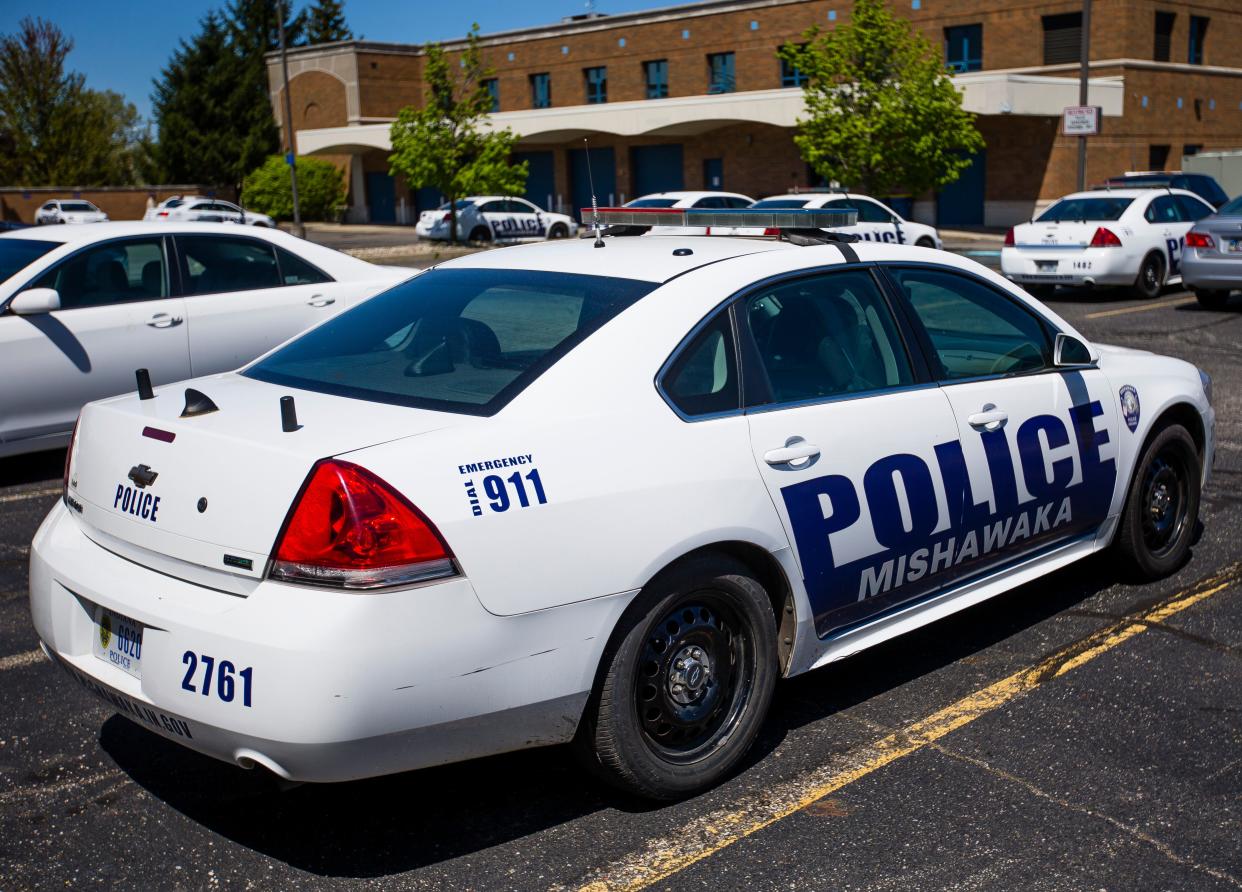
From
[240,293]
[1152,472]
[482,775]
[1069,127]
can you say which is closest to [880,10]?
[1069,127]

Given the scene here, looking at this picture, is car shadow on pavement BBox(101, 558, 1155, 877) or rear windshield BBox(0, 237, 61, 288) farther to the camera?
rear windshield BBox(0, 237, 61, 288)

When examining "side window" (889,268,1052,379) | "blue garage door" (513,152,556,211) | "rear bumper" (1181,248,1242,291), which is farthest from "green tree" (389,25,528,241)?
"side window" (889,268,1052,379)

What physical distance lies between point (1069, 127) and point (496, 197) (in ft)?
58.3

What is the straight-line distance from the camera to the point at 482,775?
400 centimetres

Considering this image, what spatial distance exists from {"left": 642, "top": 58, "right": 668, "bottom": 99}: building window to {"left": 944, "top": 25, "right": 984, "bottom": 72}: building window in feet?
42.8

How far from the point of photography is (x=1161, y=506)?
564 centimetres

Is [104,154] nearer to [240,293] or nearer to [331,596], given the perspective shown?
[240,293]

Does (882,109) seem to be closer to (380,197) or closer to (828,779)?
(828,779)

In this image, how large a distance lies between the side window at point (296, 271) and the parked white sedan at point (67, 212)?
4525cm

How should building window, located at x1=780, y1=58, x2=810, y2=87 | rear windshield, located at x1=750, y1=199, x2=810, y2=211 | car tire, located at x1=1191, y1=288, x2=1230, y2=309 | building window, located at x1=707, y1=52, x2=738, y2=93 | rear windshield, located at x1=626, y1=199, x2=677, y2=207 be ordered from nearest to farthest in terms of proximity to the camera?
1. car tire, located at x1=1191, y1=288, x2=1230, y2=309
2. rear windshield, located at x1=750, y1=199, x2=810, y2=211
3. rear windshield, located at x1=626, y1=199, x2=677, y2=207
4. building window, located at x1=780, y1=58, x2=810, y2=87
5. building window, located at x1=707, y1=52, x2=738, y2=93

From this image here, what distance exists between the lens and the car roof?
412 cm

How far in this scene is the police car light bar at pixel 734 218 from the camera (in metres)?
4.79

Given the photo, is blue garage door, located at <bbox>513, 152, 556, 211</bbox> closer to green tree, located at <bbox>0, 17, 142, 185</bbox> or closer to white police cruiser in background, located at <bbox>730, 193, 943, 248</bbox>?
green tree, located at <bbox>0, 17, 142, 185</bbox>

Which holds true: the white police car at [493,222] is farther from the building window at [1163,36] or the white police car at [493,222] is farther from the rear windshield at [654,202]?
the building window at [1163,36]
